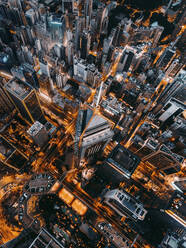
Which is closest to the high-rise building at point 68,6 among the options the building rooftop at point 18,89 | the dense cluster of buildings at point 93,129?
the dense cluster of buildings at point 93,129

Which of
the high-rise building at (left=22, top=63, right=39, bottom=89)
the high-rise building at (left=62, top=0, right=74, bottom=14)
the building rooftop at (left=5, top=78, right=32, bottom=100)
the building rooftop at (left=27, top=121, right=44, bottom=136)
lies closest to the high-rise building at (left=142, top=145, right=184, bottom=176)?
the building rooftop at (left=27, top=121, right=44, bottom=136)

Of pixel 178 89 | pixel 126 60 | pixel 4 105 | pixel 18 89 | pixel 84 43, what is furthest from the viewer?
pixel 84 43

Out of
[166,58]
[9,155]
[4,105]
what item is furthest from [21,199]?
[166,58]

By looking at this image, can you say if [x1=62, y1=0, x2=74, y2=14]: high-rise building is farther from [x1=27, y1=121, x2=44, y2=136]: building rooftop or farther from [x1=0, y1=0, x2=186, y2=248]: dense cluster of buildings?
[x1=27, y1=121, x2=44, y2=136]: building rooftop

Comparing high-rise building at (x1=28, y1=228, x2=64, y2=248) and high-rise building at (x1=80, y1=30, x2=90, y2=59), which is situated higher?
high-rise building at (x1=80, y1=30, x2=90, y2=59)

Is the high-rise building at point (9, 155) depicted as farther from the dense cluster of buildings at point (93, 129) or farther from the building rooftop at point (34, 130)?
the building rooftop at point (34, 130)

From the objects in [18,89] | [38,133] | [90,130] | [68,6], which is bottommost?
[38,133]

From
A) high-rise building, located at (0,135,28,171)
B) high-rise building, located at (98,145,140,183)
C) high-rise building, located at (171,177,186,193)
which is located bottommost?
high-rise building, located at (0,135,28,171)

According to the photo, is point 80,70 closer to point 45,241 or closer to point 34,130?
point 34,130

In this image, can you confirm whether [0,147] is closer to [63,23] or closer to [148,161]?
[148,161]
